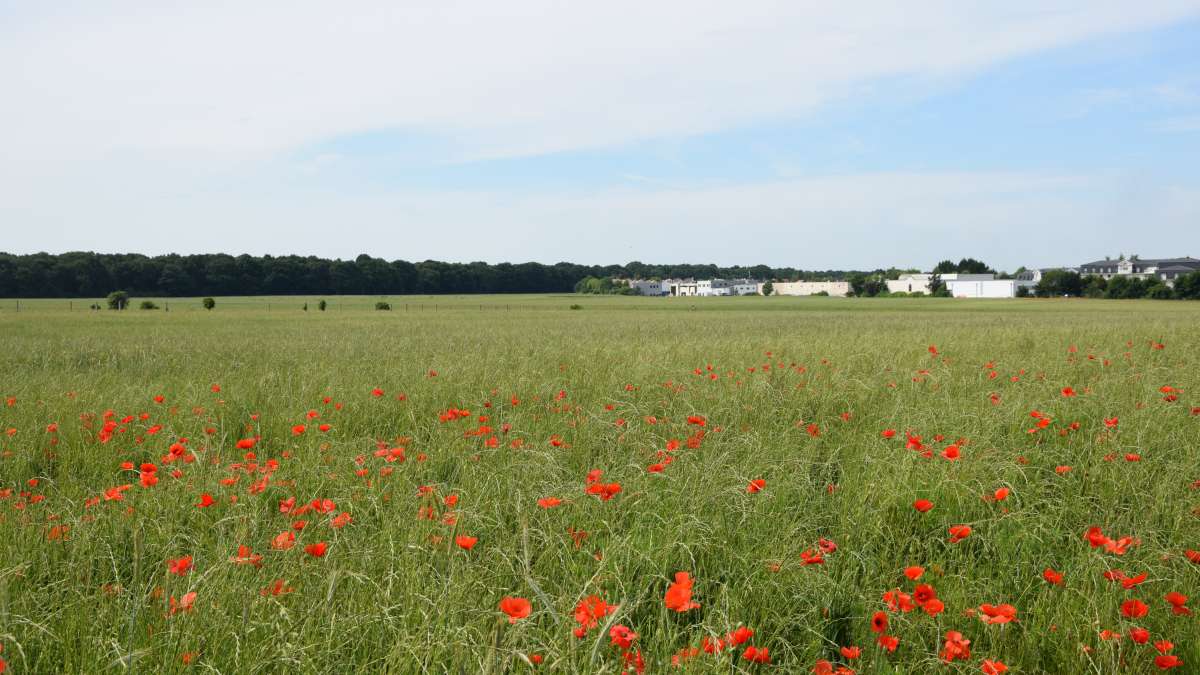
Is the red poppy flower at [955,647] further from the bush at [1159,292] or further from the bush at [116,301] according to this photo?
the bush at [1159,292]

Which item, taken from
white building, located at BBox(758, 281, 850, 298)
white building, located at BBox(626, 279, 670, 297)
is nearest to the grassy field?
white building, located at BBox(758, 281, 850, 298)

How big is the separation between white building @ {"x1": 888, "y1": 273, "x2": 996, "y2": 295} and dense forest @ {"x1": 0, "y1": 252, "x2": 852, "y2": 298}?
67184 millimetres

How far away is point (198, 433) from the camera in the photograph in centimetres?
636

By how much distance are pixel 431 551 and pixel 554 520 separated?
69 cm

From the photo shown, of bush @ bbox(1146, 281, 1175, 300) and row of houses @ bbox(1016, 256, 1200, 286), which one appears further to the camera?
row of houses @ bbox(1016, 256, 1200, 286)

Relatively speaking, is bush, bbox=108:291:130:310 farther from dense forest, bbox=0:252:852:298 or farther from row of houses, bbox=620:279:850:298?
row of houses, bbox=620:279:850:298

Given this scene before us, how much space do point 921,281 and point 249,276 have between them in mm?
119471

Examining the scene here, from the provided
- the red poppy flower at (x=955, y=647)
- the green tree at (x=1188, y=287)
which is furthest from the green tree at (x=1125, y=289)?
the red poppy flower at (x=955, y=647)

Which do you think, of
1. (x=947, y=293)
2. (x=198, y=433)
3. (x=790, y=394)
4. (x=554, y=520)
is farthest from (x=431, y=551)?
(x=947, y=293)

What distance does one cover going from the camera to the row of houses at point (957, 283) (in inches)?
4789

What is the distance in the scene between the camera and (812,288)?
158 m

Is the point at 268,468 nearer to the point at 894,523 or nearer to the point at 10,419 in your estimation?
the point at 894,523

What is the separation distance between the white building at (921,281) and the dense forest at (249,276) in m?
67.2

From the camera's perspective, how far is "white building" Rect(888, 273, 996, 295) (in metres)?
140
